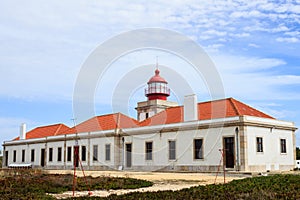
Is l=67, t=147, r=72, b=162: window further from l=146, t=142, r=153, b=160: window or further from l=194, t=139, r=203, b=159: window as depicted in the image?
l=194, t=139, r=203, b=159: window

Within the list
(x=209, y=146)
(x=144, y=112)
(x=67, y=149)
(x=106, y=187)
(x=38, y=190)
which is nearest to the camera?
(x=38, y=190)

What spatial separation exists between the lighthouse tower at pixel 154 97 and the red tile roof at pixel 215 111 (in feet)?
26.8

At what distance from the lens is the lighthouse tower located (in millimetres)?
38844

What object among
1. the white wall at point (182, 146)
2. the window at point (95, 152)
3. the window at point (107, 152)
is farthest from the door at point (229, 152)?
the window at point (95, 152)

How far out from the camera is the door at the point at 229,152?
77.7ft

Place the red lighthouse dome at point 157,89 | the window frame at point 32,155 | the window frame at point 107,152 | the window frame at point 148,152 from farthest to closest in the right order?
1. the window frame at point 32,155
2. the red lighthouse dome at point 157,89
3. the window frame at point 107,152
4. the window frame at point 148,152

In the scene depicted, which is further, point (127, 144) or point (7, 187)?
point (127, 144)

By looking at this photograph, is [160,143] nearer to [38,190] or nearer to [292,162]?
[292,162]

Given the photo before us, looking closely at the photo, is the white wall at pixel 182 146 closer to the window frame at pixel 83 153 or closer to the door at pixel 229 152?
the door at pixel 229 152

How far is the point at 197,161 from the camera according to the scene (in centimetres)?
2533

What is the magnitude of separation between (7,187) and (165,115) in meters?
19.6

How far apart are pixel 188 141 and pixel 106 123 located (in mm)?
10953

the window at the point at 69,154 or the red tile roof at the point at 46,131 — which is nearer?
the window at the point at 69,154

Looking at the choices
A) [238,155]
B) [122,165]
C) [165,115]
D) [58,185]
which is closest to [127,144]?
[122,165]
